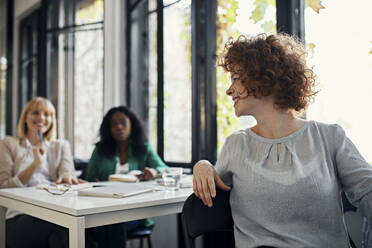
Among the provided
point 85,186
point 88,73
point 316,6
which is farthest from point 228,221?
point 88,73

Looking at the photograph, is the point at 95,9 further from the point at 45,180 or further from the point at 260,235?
the point at 260,235

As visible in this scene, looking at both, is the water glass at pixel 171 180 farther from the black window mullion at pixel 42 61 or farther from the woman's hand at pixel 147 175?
the black window mullion at pixel 42 61

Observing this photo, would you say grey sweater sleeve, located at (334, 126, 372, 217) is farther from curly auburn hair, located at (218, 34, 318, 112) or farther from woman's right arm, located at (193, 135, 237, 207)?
woman's right arm, located at (193, 135, 237, 207)

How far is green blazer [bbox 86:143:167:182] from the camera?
260 centimetres

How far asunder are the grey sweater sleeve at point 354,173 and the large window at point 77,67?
8.91 feet

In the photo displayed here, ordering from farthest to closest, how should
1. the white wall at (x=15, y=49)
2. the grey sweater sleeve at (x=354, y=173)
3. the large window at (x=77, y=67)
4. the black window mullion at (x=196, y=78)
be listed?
the white wall at (x=15, y=49) < the large window at (x=77, y=67) < the black window mullion at (x=196, y=78) < the grey sweater sleeve at (x=354, y=173)

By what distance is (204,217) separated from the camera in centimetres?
139

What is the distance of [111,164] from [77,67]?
1650 millimetres

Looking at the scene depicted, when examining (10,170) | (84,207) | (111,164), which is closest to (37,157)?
(10,170)

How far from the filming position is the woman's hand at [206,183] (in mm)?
1327

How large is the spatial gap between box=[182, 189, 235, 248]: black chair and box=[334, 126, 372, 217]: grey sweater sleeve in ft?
1.37

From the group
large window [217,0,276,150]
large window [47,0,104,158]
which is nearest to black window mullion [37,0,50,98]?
large window [47,0,104,158]

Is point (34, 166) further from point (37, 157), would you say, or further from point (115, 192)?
point (115, 192)

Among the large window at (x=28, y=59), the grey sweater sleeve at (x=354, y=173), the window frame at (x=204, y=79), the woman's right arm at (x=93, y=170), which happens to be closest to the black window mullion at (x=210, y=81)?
the window frame at (x=204, y=79)
